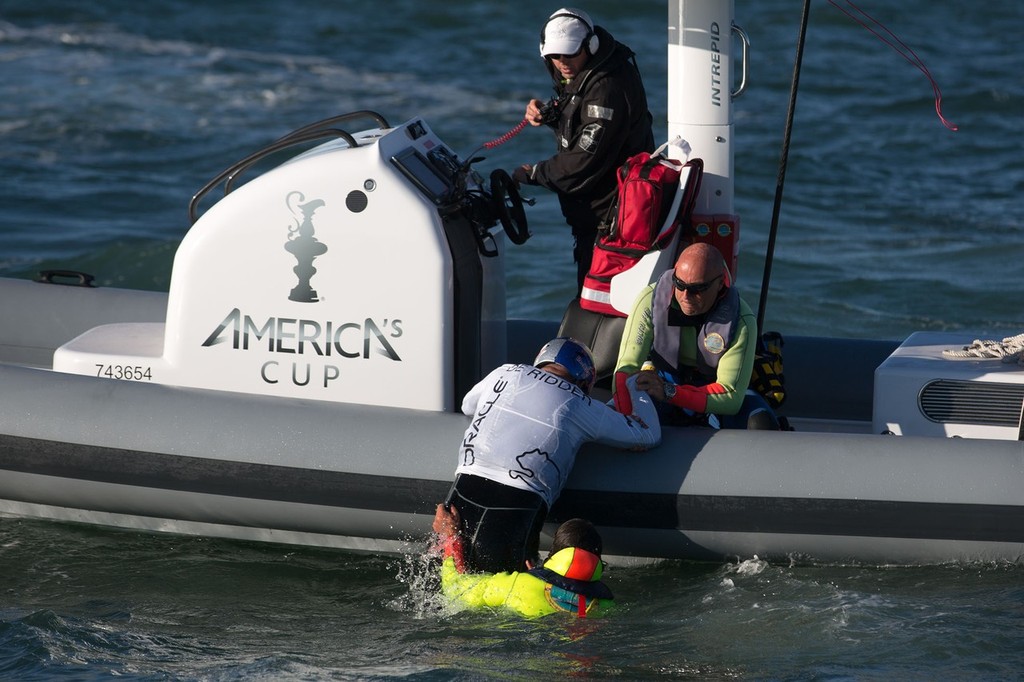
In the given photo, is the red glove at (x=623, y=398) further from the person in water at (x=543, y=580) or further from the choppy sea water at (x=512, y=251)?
the choppy sea water at (x=512, y=251)

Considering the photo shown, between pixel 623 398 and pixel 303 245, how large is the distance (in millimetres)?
1091

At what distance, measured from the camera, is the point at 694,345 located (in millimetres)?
4285

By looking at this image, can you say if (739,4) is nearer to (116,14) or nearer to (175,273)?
(116,14)

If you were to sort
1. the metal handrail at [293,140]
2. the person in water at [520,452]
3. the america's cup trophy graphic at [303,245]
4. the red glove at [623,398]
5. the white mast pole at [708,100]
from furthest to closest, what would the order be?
the white mast pole at [708,100]
the metal handrail at [293,140]
the america's cup trophy graphic at [303,245]
the red glove at [623,398]
the person in water at [520,452]

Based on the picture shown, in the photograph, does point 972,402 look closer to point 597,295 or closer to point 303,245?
point 597,295

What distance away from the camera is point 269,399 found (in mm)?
4250

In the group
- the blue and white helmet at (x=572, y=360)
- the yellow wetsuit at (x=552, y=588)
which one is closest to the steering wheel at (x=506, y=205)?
the blue and white helmet at (x=572, y=360)

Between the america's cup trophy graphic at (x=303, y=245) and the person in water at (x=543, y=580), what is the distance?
855mm

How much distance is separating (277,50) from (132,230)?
6.68 m

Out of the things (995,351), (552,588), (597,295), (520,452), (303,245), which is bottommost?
(552,588)

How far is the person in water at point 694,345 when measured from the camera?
410 centimetres

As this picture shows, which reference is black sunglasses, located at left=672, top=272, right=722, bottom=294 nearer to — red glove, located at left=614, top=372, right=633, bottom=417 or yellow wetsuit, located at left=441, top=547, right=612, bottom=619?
red glove, located at left=614, top=372, right=633, bottom=417

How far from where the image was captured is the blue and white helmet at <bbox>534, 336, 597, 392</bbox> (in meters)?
3.96

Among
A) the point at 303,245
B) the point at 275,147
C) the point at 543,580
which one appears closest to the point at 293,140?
the point at 275,147
